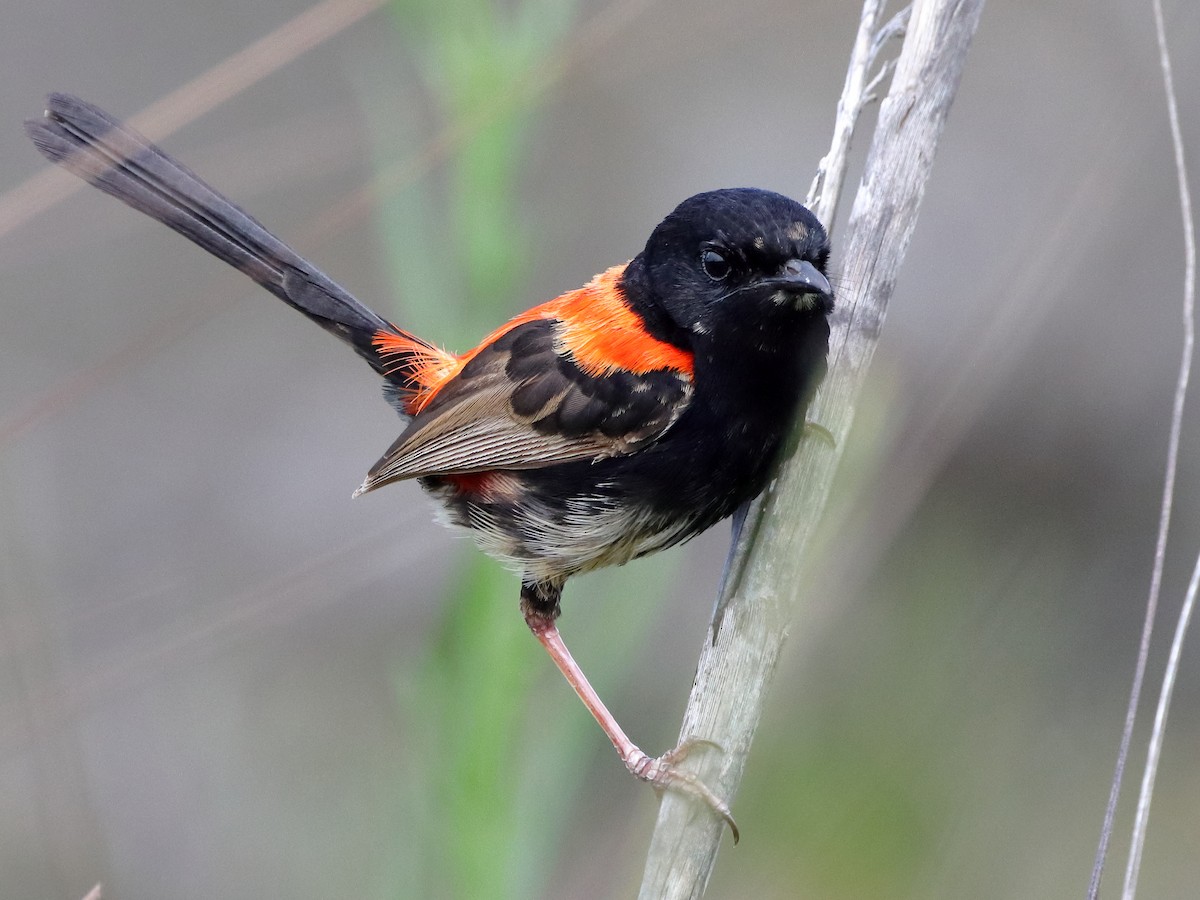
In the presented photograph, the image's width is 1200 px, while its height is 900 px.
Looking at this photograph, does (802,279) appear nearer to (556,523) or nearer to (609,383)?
(609,383)

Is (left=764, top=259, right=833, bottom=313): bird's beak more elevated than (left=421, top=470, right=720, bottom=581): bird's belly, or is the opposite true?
(left=764, top=259, right=833, bottom=313): bird's beak

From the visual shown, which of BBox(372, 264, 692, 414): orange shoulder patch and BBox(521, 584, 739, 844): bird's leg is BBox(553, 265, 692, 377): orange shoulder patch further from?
BBox(521, 584, 739, 844): bird's leg

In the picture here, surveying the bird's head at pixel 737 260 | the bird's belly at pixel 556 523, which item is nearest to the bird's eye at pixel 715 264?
the bird's head at pixel 737 260

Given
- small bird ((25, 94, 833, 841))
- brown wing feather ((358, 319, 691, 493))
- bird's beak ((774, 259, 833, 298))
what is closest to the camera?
bird's beak ((774, 259, 833, 298))

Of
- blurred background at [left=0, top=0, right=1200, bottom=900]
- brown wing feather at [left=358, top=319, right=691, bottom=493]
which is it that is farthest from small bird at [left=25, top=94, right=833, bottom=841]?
blurred background at [left=0, top=0, right=1200, bottom=900]

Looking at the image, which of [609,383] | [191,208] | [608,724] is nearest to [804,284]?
[609,383]

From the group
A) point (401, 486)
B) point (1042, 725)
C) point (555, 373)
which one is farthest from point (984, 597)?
point (401, 486)

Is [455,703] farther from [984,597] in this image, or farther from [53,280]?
[53,280]
